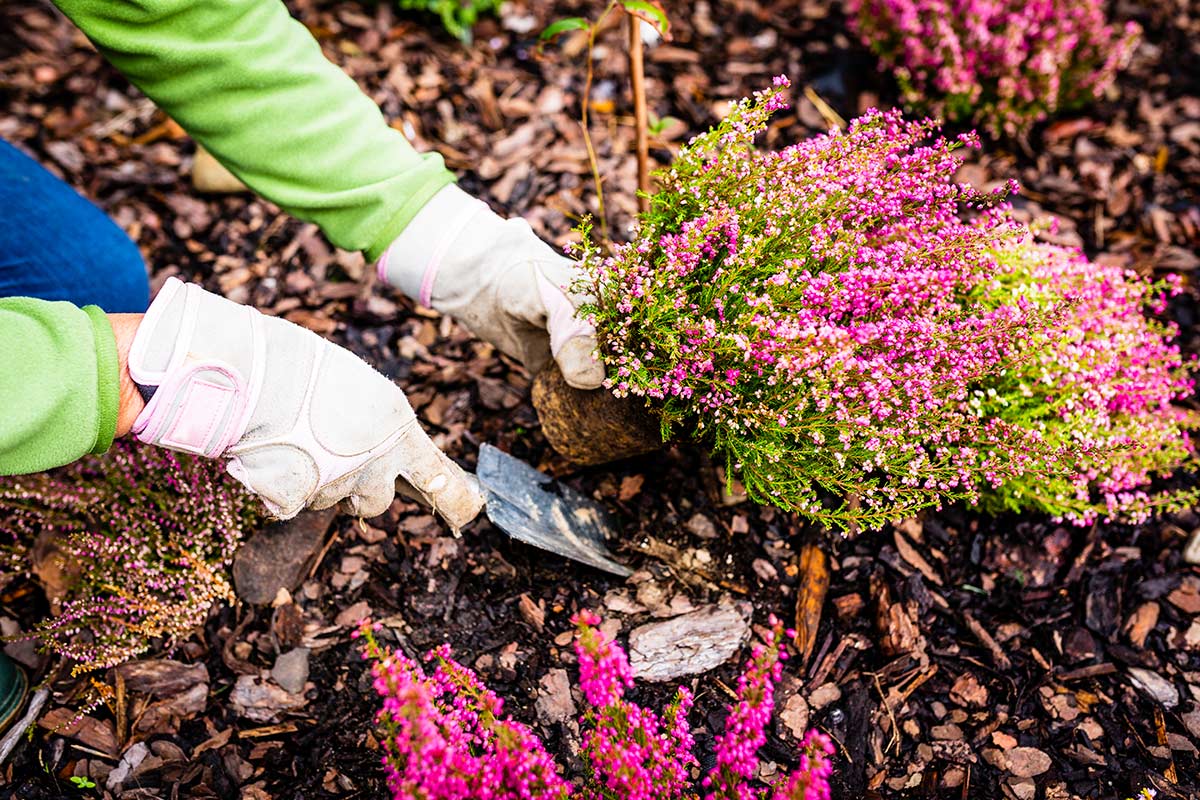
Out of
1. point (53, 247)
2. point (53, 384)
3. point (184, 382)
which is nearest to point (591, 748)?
point (184, 382)

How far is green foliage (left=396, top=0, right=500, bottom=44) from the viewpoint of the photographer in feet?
12.7

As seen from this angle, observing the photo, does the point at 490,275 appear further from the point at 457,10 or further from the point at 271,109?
the point at 457,10

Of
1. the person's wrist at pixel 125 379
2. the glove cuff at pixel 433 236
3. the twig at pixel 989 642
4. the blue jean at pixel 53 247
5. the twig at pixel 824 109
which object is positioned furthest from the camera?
the twig at pixel 824 109

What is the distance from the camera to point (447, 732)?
1739mm

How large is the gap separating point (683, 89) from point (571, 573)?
2366 millimetres

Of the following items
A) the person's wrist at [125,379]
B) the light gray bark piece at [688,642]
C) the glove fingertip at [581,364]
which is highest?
the person's wrist at [125,379]

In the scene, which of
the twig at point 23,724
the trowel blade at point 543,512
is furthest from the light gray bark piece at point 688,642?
the twig at point 23,724

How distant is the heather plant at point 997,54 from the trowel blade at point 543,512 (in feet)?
7.44

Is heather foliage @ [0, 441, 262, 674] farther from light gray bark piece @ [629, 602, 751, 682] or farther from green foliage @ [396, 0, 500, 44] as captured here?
green foliage @ [396, 0, 500, 44]

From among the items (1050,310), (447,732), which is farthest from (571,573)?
(1050,310)

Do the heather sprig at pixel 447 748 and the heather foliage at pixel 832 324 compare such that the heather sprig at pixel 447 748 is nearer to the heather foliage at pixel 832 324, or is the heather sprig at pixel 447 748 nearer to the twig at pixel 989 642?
the heather foliage at pixel 832 324

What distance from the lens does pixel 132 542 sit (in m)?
2.38

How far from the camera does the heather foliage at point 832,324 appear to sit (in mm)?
1979

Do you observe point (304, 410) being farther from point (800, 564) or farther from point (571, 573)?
point (800, 564)
